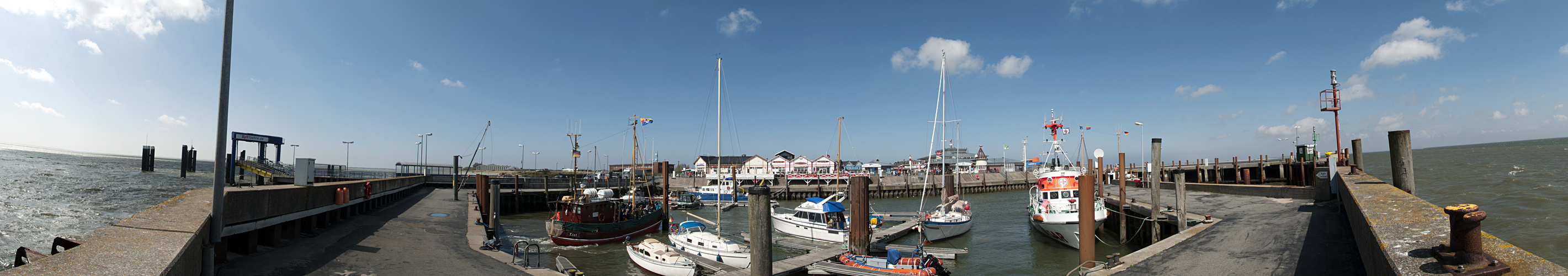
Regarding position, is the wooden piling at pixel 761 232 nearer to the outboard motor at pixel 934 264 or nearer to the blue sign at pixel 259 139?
the outboard motor at pixel 934 264

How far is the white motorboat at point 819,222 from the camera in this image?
22047 mm

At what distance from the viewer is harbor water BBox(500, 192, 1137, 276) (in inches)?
719

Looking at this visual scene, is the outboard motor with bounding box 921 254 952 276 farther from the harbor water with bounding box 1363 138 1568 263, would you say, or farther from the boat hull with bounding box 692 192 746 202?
the boat hull with bounding box 692 192 746 202

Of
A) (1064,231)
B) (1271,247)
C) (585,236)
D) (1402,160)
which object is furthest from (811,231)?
(1402,160)

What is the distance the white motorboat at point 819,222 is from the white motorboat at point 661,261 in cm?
716

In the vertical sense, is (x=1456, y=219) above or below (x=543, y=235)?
above

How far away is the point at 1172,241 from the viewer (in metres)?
13.1

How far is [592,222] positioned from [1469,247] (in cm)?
2323

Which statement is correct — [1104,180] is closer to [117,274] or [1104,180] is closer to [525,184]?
[525,184]

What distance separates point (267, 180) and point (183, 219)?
123ft

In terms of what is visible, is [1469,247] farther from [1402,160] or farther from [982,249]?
[982,249]

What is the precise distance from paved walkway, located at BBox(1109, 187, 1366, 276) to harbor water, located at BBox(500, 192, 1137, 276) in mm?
5012

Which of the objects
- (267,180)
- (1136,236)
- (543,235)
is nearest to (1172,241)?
(1136,236)

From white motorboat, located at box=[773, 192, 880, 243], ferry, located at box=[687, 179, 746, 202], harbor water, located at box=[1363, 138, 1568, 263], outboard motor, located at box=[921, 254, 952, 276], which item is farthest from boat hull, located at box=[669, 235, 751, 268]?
ferry, located at box=[687, 179, 746, 202]
